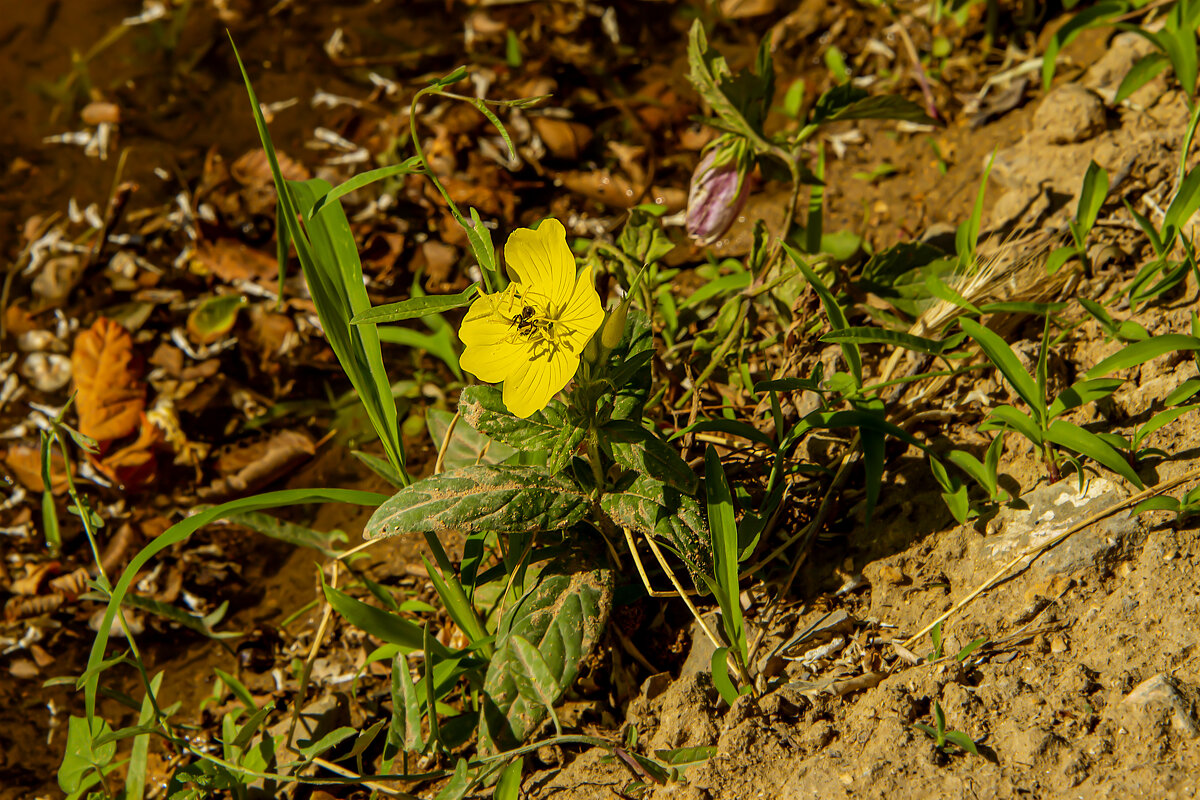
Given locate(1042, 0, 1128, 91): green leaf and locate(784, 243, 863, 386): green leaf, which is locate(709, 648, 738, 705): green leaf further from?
locate(1042, 0, 1128, 91): green leaf

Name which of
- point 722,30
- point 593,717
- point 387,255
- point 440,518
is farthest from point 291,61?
point 593,717

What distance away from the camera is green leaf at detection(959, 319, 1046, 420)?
143 centimetres

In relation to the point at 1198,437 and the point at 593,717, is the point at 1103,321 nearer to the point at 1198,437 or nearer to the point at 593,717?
the point at 1198,437

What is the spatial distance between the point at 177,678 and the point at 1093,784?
1986 mm

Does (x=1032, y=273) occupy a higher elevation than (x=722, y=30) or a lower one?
lower

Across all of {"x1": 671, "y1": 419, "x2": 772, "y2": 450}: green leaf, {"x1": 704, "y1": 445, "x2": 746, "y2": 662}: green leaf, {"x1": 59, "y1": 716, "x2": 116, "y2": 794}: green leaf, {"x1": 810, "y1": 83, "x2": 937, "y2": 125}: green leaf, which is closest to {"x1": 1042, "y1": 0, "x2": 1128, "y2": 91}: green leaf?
{"x1": 810, "y1": 83, "x2": 937, "y2": 125}: green leaf

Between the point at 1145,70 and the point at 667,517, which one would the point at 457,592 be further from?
the point at 1145,70

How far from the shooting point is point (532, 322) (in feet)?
4.15

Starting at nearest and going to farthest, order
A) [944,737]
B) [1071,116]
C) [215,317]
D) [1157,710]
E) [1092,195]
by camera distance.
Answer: [1157,710] → [944,737] → [1092,195] → [1071,116] → [215,317]

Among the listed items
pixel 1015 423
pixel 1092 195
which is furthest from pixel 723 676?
pixel 1092 195

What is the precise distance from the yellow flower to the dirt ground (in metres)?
0.65

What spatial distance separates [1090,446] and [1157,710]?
1.41 feet

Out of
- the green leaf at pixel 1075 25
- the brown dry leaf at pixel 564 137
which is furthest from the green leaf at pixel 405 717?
the green leaf at pixel 1075 25

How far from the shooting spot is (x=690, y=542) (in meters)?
1.34
